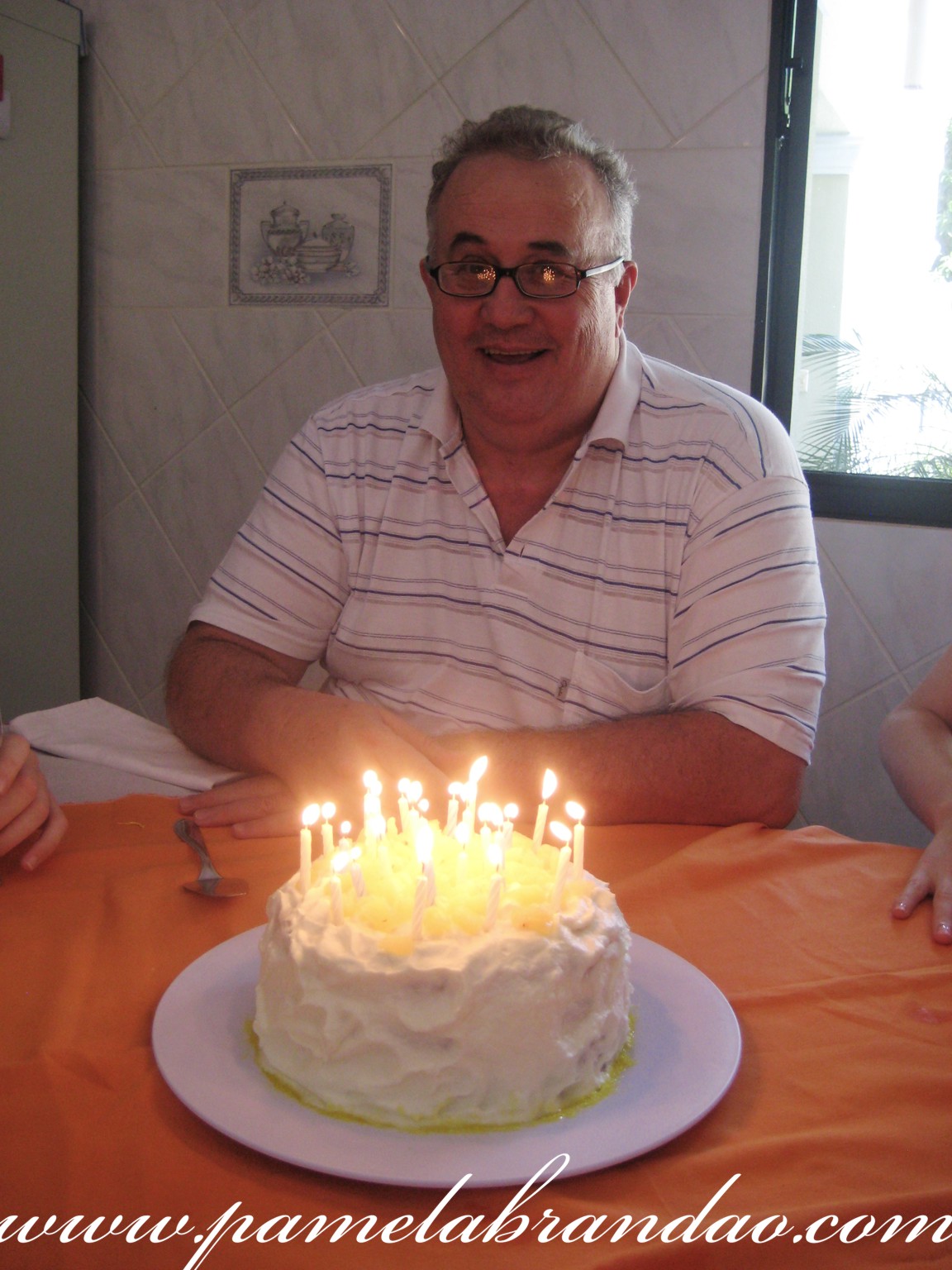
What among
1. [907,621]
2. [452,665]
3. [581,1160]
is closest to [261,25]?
[452,665]

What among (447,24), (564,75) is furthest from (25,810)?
(447,24)

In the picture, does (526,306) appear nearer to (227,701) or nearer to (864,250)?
(227,701)

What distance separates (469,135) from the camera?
173cm

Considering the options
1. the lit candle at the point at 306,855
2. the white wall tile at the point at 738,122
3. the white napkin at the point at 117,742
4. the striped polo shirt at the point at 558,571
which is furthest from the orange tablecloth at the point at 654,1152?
the white wall tile at the point at 738,122

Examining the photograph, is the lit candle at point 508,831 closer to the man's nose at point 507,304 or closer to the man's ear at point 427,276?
the man's nose at point 507,304

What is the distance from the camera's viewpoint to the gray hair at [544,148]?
1.66 metres

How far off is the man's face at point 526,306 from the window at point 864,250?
94 cm

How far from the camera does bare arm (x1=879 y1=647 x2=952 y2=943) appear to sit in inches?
40.0

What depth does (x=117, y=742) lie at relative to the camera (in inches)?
60.4

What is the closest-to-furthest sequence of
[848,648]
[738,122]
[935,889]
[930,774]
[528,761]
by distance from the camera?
[935,889]
[930,774]
[528,761]
[738,122]
[848,648]

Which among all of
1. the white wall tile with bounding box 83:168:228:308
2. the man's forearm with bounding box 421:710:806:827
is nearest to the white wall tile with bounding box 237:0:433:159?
the white wall tile with bounding box 83:168:228:308

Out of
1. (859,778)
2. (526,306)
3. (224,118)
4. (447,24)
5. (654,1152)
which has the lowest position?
(859,778)

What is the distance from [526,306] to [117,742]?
34.1 inches

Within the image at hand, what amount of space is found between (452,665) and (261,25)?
6.44 ft
